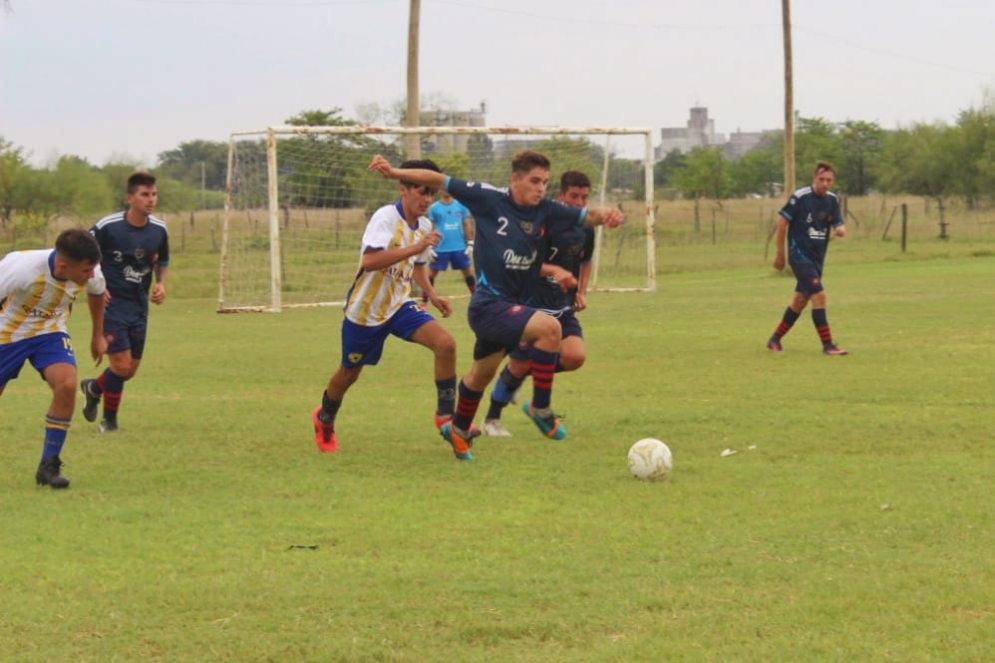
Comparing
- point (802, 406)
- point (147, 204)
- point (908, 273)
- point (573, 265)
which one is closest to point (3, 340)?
point (147, 204)

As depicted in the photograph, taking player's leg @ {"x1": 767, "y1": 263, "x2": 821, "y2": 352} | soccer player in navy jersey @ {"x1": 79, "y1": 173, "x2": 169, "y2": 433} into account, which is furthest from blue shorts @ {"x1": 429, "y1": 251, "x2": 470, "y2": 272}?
soccer player in navy jersey @ {"x1": 79, "y1": 173, "x2": 169, "y2": 433}

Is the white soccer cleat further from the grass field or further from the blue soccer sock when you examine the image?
the blue soccer sock

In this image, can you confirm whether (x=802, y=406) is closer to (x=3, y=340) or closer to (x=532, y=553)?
(x=532, y=553)

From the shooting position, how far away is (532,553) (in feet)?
20.6

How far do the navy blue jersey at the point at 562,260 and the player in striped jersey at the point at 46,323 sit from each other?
123 inches

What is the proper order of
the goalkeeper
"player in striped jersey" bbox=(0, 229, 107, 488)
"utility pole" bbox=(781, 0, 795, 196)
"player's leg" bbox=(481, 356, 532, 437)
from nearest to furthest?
"player in striped jersey" bbox=(0, 229, 107, 488) < "player's leg" bbox=(481, 356, 532, 437) < the goalkeeper < "utility pole" bbox=(781, 0, 795, 196)

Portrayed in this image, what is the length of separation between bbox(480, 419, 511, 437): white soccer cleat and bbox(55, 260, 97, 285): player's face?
3206 millimetres

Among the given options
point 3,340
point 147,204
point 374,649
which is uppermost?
point 147,204

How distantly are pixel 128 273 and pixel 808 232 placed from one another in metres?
7.57

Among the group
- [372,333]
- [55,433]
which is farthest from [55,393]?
[372,333]

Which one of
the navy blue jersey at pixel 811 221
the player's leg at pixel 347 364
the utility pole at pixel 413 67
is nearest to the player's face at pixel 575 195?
the player's leg at pixel 347 364

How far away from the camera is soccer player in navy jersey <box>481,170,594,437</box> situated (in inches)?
383

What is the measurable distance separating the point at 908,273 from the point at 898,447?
21.3 m

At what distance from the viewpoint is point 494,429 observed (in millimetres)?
9883
